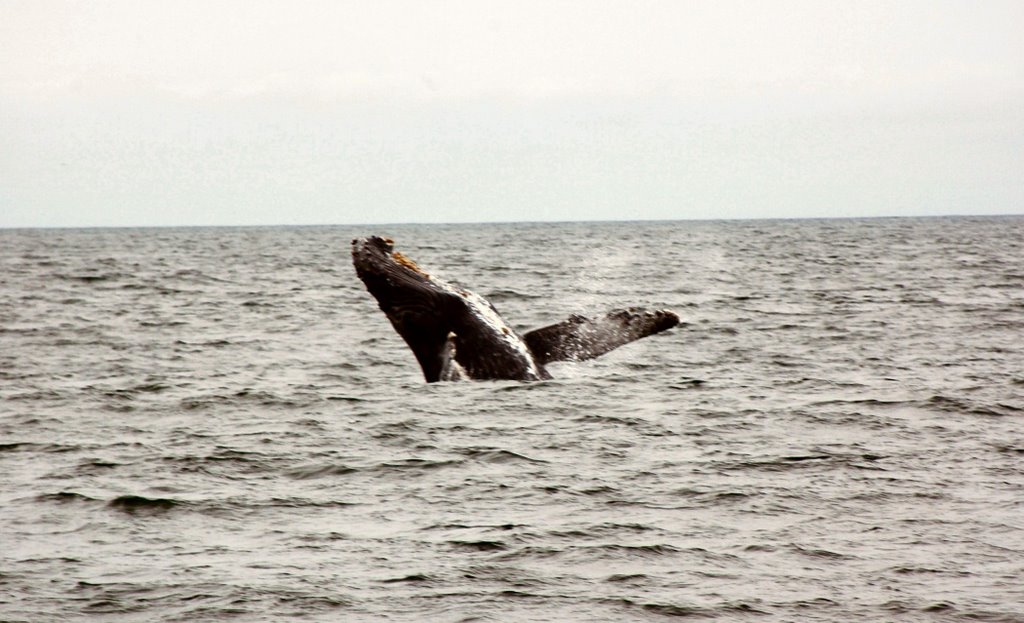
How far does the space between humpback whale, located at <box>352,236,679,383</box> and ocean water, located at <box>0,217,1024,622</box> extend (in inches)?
15.5

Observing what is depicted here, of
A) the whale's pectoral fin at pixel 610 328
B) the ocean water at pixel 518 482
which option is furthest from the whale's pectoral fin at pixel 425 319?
the whale's pectoral fin at pixel 610 328

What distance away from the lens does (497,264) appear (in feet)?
151

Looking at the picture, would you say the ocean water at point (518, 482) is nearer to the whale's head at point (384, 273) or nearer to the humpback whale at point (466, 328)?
the humpback whale at point (466, 328)

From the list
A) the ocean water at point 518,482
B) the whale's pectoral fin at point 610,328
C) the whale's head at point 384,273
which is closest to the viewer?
the ocean water at point 518,482

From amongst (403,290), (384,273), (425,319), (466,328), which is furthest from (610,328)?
(384,273)

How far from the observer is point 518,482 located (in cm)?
859

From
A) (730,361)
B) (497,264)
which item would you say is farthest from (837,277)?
(730,361)

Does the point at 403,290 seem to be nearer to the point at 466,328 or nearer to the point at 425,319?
the point at 425,319

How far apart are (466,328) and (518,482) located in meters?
2.29

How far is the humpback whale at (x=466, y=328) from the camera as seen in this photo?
33.4 ft

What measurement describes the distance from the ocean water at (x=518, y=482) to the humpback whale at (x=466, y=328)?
1.30 ft

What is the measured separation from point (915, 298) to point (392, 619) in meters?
20.7

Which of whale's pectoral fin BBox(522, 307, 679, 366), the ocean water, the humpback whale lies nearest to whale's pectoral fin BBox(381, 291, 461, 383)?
the humpback whale

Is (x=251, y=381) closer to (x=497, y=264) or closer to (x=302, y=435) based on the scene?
(x=302, y=435)
